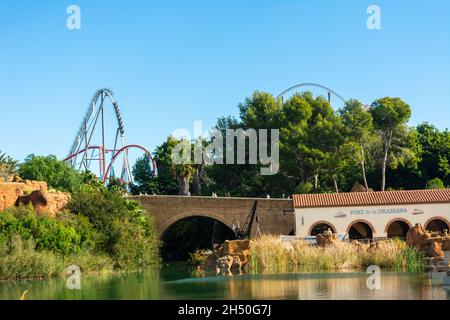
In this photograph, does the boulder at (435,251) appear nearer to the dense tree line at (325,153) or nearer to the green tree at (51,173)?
the dense tree line at (325,153)

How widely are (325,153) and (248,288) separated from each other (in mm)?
30919

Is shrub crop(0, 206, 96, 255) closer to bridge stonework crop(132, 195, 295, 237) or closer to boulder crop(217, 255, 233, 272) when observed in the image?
boulder crop(217, 255, 233, 272)

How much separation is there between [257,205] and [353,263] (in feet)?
52.4

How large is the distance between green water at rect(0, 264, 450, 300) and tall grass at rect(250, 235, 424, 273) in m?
3.92

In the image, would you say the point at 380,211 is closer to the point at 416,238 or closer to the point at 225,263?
the point at 416,238

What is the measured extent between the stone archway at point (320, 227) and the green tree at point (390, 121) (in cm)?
1115

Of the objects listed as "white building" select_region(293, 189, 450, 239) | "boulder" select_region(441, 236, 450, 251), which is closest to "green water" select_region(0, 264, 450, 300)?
"boulder" select_region(441, 236, 450, 251)

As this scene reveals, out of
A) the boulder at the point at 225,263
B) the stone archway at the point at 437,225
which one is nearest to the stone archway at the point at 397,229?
the stone archway at the point at 437,225

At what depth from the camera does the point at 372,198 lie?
43688mm

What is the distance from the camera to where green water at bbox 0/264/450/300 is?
1848cm
